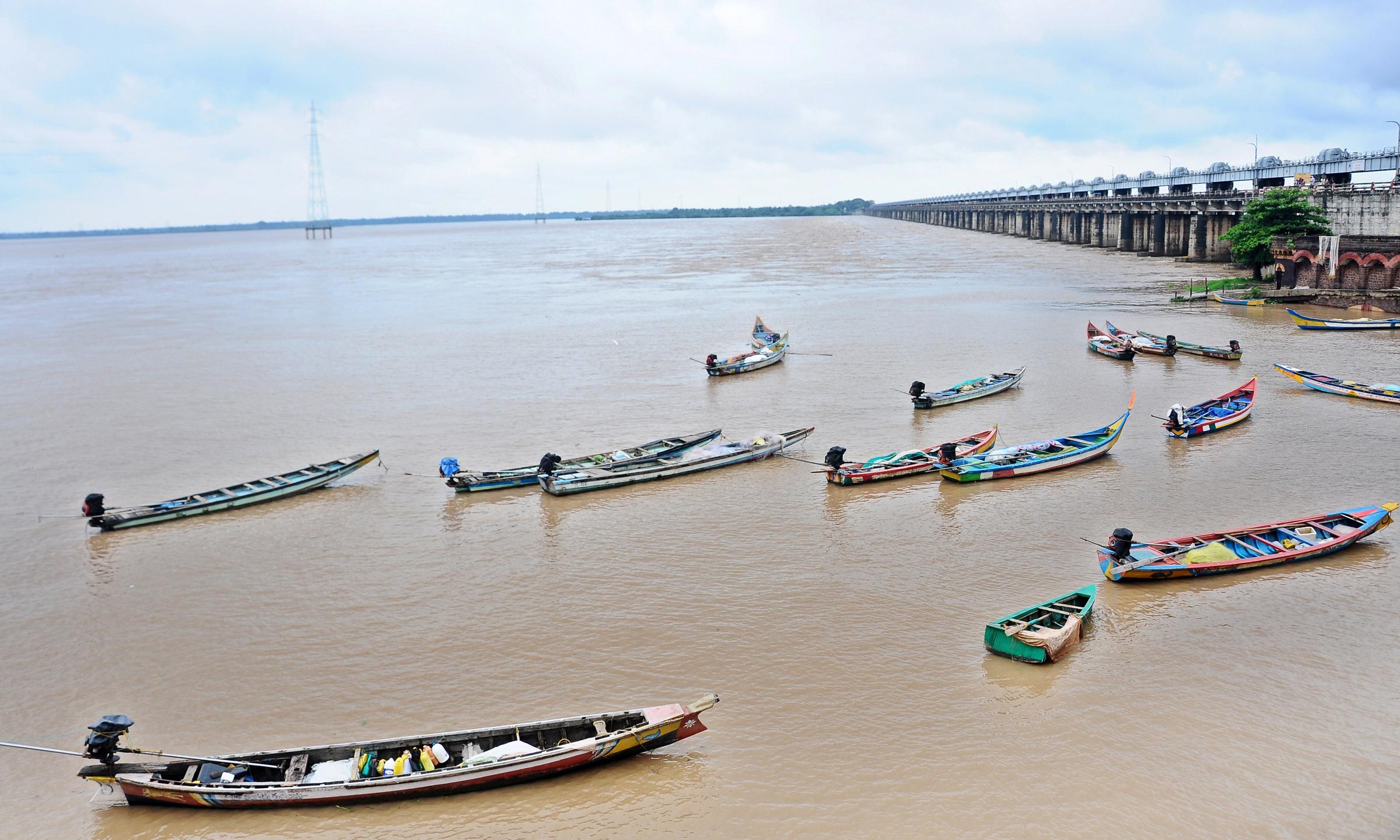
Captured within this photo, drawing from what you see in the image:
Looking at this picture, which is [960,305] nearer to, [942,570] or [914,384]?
[914,384]

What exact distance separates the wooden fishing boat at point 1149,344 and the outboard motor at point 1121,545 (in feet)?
98.6

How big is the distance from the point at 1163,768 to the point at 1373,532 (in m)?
12.9

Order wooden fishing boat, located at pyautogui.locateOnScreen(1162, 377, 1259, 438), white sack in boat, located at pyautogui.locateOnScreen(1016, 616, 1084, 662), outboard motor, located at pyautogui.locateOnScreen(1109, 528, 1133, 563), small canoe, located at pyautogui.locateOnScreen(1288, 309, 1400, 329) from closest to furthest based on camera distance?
white sack in boat, located at pyautogui.locateOnScreen(1016, 616, 1084, 662), outboard motor, located at pyautogui.locateOnScreen(1109, 528, 1133, 563), wooden fishing boat, located at pyautogui.locateOnScreen(1162, 377, 1259, 438), small canoe, located at pyautogui.locateOnScreen(1288, 309, 1400, 329)

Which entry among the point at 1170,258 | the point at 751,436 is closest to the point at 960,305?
the point at 751,436

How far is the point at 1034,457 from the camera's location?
31.2m

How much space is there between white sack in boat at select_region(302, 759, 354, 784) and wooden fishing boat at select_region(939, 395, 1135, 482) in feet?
66.3


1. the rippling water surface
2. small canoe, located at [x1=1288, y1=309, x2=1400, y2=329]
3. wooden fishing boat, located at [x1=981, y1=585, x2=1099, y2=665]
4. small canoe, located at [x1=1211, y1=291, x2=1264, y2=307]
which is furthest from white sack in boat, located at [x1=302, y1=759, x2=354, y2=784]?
small canoe, located at [x1=1211, y1=291, x2=1264, y2=307]

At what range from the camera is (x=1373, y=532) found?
24359mm

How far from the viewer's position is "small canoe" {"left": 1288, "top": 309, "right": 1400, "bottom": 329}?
2135 inches

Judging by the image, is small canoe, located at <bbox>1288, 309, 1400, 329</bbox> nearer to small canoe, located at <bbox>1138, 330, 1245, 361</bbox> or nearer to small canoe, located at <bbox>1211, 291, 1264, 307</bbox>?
small canoe, located at <bbox>1211, 291, 1264, 307</bbox>

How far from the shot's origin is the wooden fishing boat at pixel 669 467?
3059 cm

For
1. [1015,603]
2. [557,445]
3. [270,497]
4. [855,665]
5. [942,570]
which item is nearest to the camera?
[855,665]

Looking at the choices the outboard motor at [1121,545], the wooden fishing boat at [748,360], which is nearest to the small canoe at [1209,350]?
the wooden fishing boat at [748,360]

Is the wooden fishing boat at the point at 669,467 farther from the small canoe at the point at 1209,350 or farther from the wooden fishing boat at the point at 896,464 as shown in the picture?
the small canoe at the point at 1209,350
